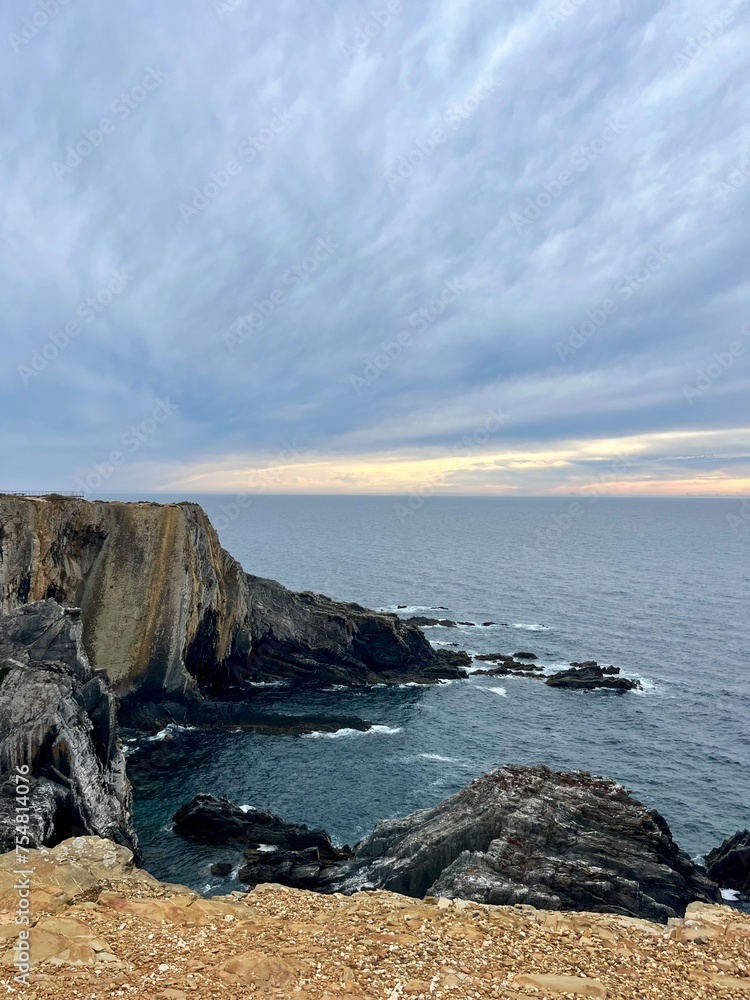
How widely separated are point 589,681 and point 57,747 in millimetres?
56537

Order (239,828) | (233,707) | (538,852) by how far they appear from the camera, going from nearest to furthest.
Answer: (538,852)
(239,828)
(233,707)

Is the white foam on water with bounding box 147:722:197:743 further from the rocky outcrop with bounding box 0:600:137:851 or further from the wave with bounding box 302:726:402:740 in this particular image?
the rocky outcrop with bounding box 0:600:137:851

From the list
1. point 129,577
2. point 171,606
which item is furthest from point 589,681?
point 129,577

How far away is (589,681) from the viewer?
66.9 m

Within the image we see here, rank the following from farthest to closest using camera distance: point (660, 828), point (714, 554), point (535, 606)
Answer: point (714, 554) → point (535, 606) → point (660, 828)

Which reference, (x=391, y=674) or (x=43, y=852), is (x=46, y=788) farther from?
(x=391, y=674)

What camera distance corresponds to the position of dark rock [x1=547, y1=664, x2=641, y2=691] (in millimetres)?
66062

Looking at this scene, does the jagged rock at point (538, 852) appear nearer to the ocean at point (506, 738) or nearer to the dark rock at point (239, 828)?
the dark rock at point (239, 828)

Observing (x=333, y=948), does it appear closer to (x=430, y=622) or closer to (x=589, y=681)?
(x=589, y=681)

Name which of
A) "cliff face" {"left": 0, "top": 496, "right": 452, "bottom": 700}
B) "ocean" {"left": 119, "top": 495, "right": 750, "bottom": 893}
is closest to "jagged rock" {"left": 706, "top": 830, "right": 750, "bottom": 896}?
"ocean" {"left": 119, "top": 495, "right": 750, "bottom": 893}

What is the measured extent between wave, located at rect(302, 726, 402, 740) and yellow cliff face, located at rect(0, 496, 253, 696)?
543 inches

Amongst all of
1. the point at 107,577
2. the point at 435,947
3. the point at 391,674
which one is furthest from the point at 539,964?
the point at 391,674

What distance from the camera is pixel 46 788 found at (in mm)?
24875

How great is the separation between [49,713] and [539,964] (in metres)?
23.2
